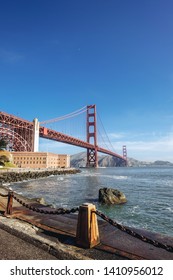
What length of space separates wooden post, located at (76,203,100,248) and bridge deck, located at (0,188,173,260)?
0.48ft

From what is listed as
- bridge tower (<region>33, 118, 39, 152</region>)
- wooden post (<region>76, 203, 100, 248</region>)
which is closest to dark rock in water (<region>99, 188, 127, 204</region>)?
wooden post (<region>76, 203, 100, 248</region>)

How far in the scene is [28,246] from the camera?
4152 mm

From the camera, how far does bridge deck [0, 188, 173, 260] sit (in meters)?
3.95

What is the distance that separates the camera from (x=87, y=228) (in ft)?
14.0

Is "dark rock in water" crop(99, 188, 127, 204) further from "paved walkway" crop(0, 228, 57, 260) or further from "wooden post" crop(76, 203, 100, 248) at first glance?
"paved walkway" crop(0, 228, 57, 260)

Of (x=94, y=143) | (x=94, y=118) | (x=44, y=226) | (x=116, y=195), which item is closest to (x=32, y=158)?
(x=94, y=143)

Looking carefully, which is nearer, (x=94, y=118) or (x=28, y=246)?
(x=28, y=246)

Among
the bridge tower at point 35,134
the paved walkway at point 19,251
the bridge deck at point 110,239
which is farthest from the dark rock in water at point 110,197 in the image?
the bridge tower at point 35,134

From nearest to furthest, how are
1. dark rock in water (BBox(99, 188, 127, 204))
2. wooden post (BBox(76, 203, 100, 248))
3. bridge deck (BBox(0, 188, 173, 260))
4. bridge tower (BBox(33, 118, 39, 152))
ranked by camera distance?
bridge deck (BBox(0, 188, 173, 260)), wooden post (BBox(76, 203, 100, 248)), dark rock in water (BBox(99, 188, 127, 204)), bridge tower (BBox(33, 118, 39, 152))

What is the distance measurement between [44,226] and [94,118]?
344 feet

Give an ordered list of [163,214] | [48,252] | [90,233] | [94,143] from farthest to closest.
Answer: [94,143] → [163,214] → [90,233] → [48,252]

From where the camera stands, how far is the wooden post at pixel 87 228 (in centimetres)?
423
